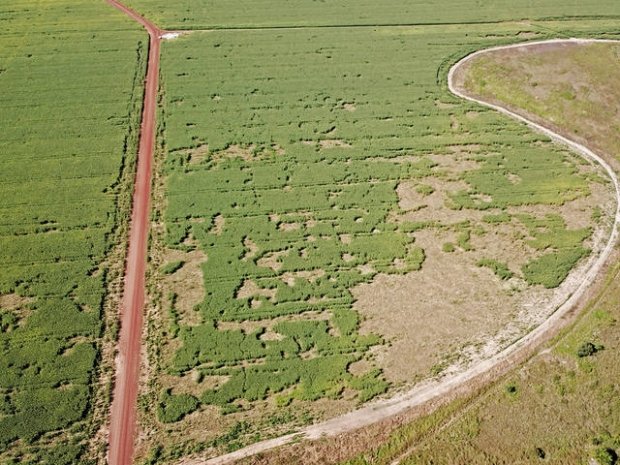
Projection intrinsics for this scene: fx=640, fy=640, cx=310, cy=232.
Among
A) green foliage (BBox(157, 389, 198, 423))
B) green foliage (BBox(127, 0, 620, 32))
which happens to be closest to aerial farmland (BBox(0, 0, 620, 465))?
green foliage (BBox(157, 389, 198, 423))

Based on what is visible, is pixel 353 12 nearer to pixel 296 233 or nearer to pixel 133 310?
pixel 296 233

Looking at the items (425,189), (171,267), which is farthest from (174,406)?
(425,189)

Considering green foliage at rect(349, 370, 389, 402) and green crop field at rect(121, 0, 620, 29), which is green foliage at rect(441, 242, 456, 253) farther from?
green crop field at rect(121, 0, 620, 29)

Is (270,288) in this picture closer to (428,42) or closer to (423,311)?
(423,311)

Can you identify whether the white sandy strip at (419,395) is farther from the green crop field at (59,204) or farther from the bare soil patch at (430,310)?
the green crop field at (59,204)

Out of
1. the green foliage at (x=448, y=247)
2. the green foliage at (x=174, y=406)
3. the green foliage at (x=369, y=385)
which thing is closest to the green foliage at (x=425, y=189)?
the green foliage at (x=448, y=247)

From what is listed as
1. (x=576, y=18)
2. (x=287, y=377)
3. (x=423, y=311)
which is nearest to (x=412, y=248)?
(x=423, y=311)
